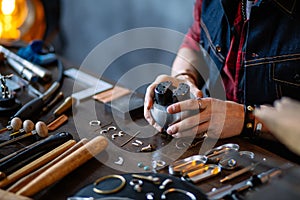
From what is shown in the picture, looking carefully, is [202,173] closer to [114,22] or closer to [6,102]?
[6,102]

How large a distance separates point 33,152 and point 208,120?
42 centimetres

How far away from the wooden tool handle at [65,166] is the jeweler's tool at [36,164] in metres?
0.04

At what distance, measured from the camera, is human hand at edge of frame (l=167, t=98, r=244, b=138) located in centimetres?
106

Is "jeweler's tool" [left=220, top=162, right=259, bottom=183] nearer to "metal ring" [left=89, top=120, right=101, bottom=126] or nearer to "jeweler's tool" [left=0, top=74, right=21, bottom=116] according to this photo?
"metal ring" [left=89, top=120, right=101, bottom=126]

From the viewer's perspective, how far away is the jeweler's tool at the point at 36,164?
91cm

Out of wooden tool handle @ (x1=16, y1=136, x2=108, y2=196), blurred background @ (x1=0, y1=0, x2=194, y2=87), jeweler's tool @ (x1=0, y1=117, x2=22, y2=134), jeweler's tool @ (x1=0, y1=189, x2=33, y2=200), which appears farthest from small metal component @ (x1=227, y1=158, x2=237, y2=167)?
blurred background @ (x1=0, y1=0, x2=194, y2=87)

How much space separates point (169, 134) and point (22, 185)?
14.3 inches

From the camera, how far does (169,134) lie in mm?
1078

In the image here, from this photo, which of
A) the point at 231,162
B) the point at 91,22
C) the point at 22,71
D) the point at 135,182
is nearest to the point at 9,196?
the point at 135,182

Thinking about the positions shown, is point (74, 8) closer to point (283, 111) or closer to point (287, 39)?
point (287, 39)

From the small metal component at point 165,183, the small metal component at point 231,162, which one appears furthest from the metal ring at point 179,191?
the small metal component at point 231,162

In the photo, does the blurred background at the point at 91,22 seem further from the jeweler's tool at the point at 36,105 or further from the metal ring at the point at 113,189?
the metal ring at the point at 113,189

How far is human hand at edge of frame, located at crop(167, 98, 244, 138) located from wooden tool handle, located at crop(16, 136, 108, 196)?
18 cm

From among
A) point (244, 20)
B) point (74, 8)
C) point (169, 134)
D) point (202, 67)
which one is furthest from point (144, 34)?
point (169, 134)
